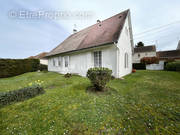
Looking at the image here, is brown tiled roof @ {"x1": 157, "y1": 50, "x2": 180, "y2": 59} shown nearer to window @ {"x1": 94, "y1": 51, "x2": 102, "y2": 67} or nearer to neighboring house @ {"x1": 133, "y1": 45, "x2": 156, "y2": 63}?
neighboring house @ {"x1": 133, "y1": 45, "x2": 156, "y2": 63}

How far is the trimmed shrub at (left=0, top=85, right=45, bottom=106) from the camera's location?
3.04 meters

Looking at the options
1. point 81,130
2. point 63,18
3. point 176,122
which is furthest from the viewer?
point 63,18

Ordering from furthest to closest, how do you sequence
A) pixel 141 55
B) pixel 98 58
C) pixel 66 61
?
pixel 141 55
pixel 66 61
pixel 98 58

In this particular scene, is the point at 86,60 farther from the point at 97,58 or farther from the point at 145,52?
the point at 145,52

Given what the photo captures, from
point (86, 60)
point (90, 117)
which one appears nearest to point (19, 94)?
point (90, 117)

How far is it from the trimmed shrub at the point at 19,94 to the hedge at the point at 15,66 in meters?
10.6

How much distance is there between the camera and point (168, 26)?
11.0 m

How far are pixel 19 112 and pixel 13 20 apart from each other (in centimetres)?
957

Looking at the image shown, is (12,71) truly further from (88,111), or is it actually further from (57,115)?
(88,111)

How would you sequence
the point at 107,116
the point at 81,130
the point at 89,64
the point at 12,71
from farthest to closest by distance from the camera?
the point at 12,71 < the point at 89,64 < the point at 107,116 < the point at 81,130

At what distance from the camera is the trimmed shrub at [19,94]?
3.04 meters

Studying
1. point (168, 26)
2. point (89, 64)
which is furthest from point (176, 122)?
point (168, 26)

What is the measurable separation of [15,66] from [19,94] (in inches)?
433

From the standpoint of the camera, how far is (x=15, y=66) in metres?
10.9
